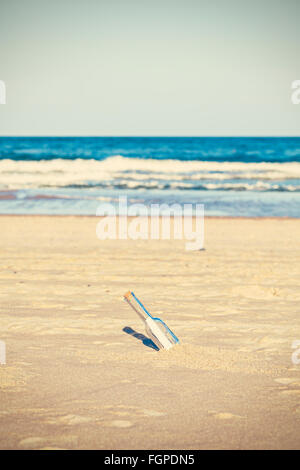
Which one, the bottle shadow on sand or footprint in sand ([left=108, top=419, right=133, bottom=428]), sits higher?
the bottle shadow on sand

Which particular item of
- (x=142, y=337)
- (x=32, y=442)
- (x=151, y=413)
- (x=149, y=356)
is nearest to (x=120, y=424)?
(x=151, y=413)

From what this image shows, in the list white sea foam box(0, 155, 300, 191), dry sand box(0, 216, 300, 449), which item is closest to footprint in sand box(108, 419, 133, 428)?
dry sand box(0, 216, 300, 449)

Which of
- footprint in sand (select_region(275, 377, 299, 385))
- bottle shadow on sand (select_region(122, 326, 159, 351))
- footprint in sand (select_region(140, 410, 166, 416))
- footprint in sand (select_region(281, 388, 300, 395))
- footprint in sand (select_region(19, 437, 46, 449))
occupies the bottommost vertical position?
footprint in sand (select_region(19, 437, 46, 449))

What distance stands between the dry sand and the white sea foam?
539 inches

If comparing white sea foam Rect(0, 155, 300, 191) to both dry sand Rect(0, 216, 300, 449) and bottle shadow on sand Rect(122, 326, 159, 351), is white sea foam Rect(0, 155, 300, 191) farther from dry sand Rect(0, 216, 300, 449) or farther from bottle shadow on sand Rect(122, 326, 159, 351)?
bottle shadow on sand Rect(122, 326, 159, 351)

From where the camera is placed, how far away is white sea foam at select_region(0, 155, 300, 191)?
2094cm

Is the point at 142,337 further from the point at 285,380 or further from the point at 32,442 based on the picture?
the point at 32,442

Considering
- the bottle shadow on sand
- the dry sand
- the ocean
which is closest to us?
the dry sand

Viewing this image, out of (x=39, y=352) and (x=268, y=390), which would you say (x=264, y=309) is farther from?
(x=39, y=352)

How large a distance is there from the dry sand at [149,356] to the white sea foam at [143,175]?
13.7m

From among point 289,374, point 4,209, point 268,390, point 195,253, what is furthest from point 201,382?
point 4,209

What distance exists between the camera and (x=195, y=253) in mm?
8078

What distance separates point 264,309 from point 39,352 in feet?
7.65
